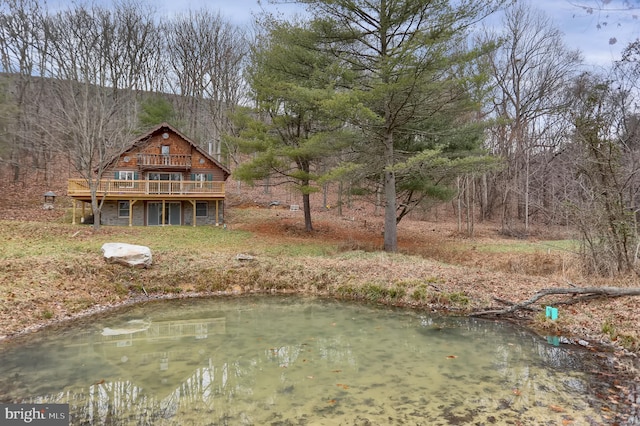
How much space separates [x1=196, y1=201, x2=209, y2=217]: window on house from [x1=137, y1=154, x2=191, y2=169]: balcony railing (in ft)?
7.97

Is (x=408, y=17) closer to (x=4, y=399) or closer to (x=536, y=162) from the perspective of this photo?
(x=4, y=399)

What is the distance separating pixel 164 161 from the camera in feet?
79.6

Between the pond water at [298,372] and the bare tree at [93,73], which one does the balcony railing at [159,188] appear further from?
the pond water at [298,372]

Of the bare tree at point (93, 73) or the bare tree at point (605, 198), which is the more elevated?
the bare tree at point (93, 73)

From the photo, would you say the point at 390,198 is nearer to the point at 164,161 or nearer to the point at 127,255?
the point at 127,255

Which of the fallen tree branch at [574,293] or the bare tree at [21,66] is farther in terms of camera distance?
the bare tree at [21,66]

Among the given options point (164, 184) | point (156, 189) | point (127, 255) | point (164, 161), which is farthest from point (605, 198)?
point (164, 161)

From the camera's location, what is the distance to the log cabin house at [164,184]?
74.0ft

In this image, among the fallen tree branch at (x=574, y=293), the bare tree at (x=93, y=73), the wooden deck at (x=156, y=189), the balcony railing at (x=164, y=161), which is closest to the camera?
the fallen tree branch at (x=574, y=293)

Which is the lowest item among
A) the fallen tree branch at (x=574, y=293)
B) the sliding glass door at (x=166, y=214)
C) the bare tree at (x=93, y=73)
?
the fallen tree branch at (x=574, y=293)

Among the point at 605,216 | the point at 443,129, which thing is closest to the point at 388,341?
the point at 605,216

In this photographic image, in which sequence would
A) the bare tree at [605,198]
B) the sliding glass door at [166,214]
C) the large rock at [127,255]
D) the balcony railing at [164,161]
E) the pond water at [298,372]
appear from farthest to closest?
the balcony railing at [164,161]
the sliding glass door at [166,214]
the large rock at [127,255]
the bare tree at [605,198]
the pond water at [298,372]

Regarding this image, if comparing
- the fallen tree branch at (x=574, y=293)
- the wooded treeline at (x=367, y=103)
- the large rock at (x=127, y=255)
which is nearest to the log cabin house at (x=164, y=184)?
the wooded treeline at (x=367, y=103)

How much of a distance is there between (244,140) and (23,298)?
12708 millimetres
